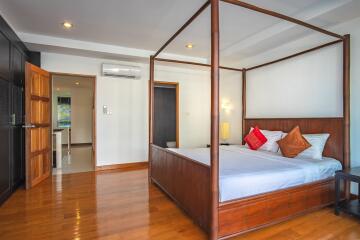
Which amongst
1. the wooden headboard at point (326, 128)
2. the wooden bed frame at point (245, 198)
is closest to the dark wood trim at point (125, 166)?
the wooden bed frame at point (245, 198)

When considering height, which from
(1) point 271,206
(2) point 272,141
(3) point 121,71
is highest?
(3) point 121,71

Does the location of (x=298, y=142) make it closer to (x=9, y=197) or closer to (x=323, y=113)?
(x=323, y=113)

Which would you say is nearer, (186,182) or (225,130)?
(186,182)

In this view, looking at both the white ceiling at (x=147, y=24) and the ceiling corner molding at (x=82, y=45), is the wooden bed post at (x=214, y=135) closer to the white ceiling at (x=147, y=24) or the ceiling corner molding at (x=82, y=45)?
the white ceiling at (x=147, y=24)

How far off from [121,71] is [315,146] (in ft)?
12.8

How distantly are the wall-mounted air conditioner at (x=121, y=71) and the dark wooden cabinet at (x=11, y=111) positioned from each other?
143cm

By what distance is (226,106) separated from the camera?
5207 millimetres

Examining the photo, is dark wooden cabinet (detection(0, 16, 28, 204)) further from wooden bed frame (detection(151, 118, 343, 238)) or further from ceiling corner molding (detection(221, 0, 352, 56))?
ceiling corner molding (detection(221, 0, 352, 56))

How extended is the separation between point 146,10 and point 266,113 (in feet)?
9.35

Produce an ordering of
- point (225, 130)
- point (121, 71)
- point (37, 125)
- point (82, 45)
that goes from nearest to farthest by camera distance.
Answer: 1. point (37, 125)
2. point (82, 45)
3. point (121, 71)
4. point (225, 130)

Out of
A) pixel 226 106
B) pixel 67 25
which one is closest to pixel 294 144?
pixel 226 106

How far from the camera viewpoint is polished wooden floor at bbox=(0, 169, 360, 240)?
2010 millimetres

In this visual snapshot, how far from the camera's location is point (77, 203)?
8.97ft

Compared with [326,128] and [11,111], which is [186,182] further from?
[11,111]
